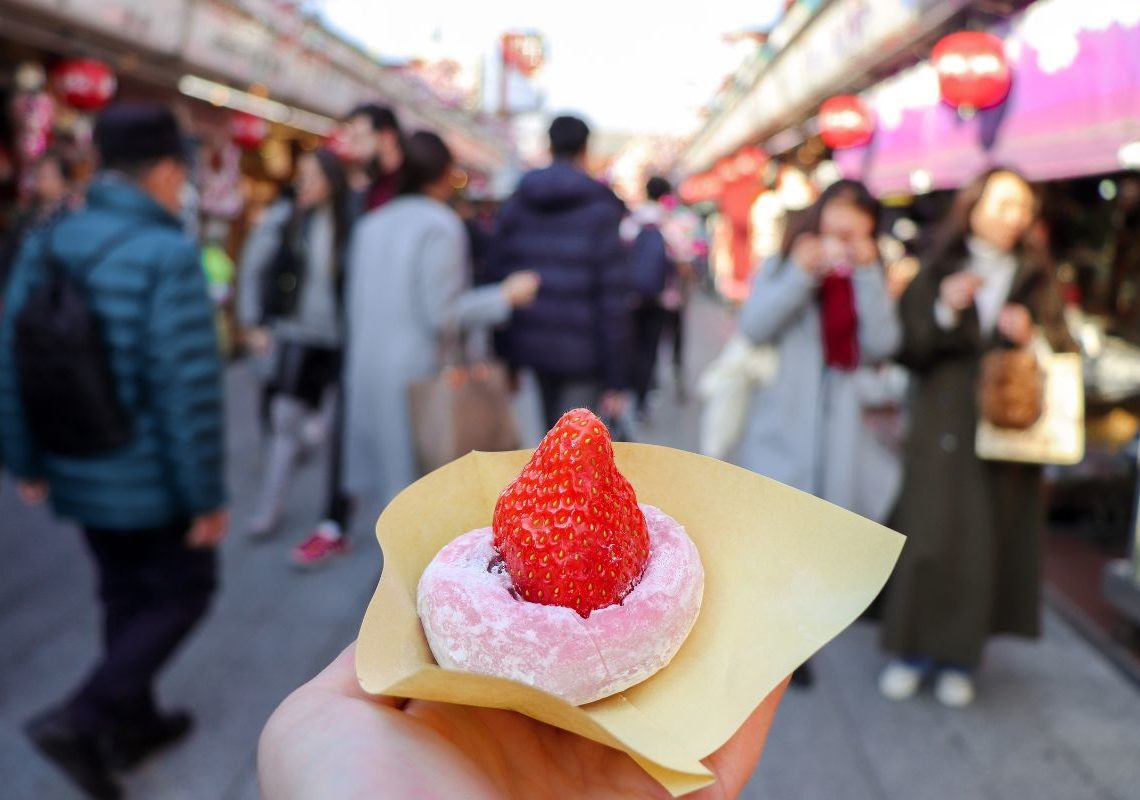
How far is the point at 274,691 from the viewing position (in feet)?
9.91

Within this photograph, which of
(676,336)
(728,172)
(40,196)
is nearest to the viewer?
(40,196)

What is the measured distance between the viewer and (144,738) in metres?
2.64

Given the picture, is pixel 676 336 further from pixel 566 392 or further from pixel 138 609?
pixel 138 609

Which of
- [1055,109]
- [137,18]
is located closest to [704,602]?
[1055,109]

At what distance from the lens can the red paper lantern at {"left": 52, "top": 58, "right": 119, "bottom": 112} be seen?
6.18 m

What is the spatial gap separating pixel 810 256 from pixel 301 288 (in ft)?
7.32

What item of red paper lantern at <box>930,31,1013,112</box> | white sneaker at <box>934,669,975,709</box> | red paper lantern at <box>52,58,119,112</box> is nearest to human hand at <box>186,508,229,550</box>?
white sneaker at <box>934,669,975,709</box>

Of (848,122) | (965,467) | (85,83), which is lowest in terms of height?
(965,467)

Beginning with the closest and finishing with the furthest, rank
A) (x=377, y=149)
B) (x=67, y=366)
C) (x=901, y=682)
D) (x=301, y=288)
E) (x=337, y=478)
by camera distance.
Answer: (x=67, y=366) < (x=901, y=682) < (x=377, y=149) < (x=301, y=288) < (x=337, y=478)

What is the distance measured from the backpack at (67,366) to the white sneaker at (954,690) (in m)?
2.83

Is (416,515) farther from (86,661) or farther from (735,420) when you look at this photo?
(86,661)

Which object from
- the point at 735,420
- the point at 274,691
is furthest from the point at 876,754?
the point at 274,691

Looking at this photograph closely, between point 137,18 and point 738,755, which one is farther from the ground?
point 137,18

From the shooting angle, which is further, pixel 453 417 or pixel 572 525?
pixel 453 417
